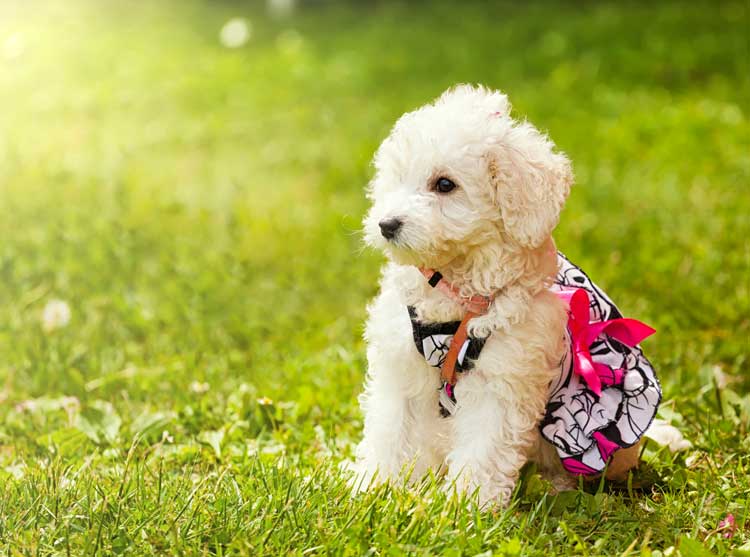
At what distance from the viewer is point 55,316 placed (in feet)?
17.2

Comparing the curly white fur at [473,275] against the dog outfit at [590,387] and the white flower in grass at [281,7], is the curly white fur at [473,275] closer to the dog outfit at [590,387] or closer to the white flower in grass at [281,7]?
the dog outfit at [590,387]

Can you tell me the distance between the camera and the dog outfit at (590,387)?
10.9ft

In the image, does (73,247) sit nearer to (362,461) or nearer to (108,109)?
(362,461)

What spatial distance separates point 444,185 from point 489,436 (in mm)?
851

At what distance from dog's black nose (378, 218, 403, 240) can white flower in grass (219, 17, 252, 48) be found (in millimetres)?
12385

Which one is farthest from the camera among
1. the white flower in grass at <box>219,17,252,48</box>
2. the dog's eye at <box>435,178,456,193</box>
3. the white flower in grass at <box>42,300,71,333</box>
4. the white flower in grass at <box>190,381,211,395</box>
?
the white flower in grass at <box>219,17,252,48</box>

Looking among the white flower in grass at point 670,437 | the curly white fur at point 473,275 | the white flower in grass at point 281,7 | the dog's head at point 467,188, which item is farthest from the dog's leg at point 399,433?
the white flower in grass at point 281,7

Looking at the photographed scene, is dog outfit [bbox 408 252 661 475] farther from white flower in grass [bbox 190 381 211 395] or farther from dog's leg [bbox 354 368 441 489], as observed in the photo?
white flower in grass [bbox 190 381 211 395]

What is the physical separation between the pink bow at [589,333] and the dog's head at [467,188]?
1.29 ft

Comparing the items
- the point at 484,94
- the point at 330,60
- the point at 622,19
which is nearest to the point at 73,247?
the point at 484,94

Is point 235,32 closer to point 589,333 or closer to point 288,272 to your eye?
point 288,272

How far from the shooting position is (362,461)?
3492 mm

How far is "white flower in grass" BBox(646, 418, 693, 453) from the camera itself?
12.6ft

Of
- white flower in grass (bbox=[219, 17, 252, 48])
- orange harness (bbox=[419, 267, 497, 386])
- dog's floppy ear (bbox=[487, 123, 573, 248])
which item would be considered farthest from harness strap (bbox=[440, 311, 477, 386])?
white flower in grass (bbox=[219, 17, 252, 48])
